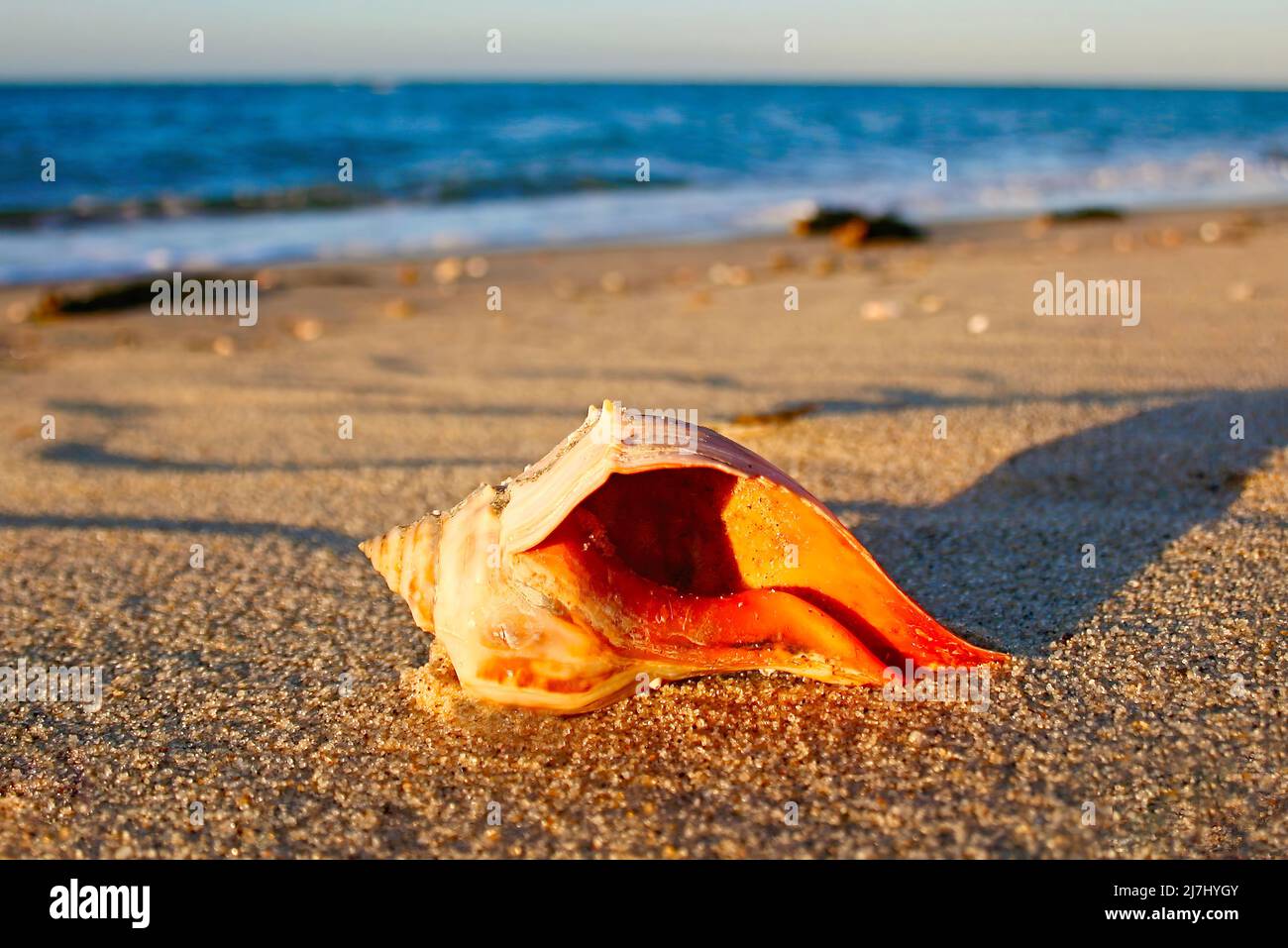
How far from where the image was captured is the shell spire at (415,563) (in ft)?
6.66

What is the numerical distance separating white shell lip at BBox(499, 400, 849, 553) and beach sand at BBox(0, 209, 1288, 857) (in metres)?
0.40

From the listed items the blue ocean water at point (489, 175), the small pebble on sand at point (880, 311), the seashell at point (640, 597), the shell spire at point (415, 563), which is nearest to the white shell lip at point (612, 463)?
the seashell at point (640, 597)

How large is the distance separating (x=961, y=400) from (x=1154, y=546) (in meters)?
1.59

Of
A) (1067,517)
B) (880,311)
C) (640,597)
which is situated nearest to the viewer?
(640,597)

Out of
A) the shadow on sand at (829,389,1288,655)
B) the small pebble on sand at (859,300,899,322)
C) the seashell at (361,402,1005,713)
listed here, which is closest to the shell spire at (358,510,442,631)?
the seashell at (361,402,1005,713)

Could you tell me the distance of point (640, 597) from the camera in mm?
1910

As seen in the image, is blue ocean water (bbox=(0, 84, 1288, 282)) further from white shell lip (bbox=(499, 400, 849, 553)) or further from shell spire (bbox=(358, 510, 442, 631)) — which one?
white shell lip (bbox=(499, 400, 849, 553))

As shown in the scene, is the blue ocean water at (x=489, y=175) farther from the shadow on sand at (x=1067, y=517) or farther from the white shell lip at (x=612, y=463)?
the white shell lip at (x=612, y=463)

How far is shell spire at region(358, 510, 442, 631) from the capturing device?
203 cm

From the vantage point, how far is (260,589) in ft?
9.09

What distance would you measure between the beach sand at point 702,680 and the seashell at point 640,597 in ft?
0.43

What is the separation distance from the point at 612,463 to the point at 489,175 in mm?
A: 14841

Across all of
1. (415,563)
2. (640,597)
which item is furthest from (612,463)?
(415,563)

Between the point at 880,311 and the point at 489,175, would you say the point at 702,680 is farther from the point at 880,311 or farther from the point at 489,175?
the point at 489,175
